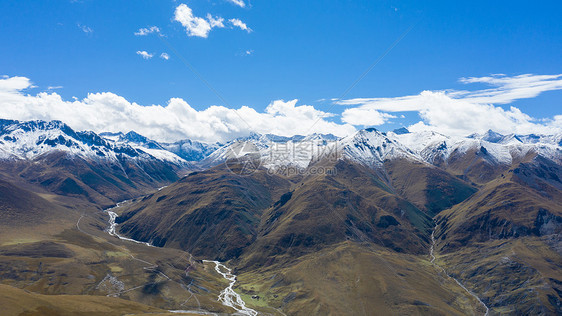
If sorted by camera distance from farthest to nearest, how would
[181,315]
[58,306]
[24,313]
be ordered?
[181,315] < [58,306] < [24,313]

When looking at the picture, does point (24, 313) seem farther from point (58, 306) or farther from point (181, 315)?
point (181, 315)

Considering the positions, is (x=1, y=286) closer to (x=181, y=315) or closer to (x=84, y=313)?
(x=84, y=313)

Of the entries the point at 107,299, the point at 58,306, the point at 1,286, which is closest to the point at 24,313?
the point at 58,306

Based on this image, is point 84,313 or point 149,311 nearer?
point 84,313

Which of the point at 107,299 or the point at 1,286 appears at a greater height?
the point at 1,286

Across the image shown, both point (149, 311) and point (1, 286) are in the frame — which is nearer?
point (1, 286)

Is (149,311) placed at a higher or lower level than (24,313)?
lower

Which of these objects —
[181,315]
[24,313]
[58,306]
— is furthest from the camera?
[181,315]

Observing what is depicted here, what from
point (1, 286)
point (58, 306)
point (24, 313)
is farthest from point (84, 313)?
point (1, 286)

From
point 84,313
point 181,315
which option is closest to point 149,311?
point 181,315
